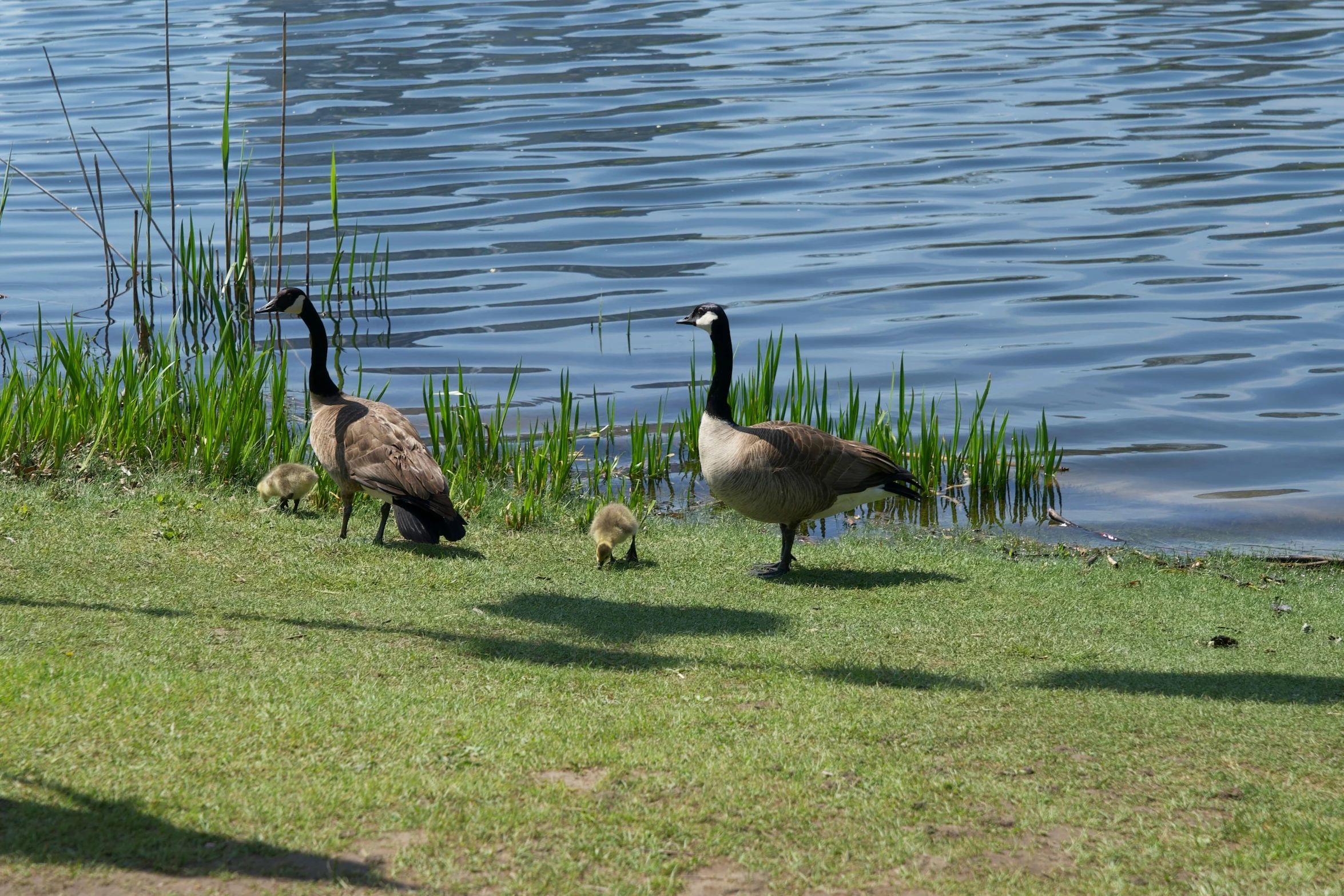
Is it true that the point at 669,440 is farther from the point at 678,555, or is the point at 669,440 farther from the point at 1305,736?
the point at 1305,736

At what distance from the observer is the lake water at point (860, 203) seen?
49.0ft

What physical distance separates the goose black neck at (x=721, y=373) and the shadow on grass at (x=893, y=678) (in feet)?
9.50

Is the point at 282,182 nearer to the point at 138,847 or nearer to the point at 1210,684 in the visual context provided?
the point at 138,847

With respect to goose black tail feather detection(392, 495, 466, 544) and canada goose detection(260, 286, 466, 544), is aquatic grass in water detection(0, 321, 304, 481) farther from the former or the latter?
goose black tail feather detection(392, 495, 466, 544)

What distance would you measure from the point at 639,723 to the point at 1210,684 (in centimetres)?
290

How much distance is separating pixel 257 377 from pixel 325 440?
2.21 m

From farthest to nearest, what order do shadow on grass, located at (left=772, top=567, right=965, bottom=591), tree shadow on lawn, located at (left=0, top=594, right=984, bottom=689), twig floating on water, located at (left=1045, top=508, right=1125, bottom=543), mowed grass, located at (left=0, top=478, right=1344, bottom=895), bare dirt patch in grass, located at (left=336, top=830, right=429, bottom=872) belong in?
1. twig floating on water, located at (left=1045, top=508, right=1125, bottom=543)
2. shadow on grass, located at (left=772, top=567, right=965, bottom=591)
3. tree shadow on lawn, located at (left=0, top=594, right=984, bottom=689)
4. mowed grass, located at (left=0, top=478, right=1344, bottom=895)
5. bare dirt patch in grass, located at (left=336, top=830, right=429, bottom=872)

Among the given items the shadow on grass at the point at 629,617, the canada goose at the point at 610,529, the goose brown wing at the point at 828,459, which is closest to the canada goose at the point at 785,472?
the goose brown wing at the point at 828,459

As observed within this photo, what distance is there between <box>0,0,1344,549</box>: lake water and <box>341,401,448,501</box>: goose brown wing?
5704 millimetres

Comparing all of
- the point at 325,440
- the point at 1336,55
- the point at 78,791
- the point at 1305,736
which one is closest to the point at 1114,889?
the point at 1305,736

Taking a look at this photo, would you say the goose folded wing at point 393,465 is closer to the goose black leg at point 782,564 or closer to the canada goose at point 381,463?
the canada goose at point 381,463

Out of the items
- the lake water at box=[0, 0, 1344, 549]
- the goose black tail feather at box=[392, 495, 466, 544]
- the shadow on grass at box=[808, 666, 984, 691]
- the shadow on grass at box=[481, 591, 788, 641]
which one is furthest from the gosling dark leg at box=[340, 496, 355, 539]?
the lake water at box=[0, 0, 1344, 549]

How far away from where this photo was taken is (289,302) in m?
10.4

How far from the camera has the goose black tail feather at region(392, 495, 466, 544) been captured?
8.37 m
